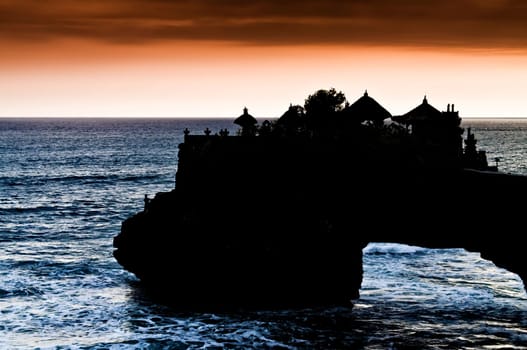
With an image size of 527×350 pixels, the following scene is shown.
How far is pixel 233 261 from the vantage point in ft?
108

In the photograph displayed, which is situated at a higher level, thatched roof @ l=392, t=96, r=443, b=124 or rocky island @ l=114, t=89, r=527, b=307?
thatched roof @ l=392, t=96, r=443, b=124

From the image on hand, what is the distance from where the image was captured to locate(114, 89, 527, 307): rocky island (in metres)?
31.7

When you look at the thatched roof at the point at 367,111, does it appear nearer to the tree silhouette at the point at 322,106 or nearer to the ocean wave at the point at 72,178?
the tree silhouette at the point at 322,106

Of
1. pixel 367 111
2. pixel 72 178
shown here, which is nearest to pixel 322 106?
pixel 367 111

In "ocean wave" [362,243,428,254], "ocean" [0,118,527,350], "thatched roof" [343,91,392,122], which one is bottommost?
"ocean" [0,118,527,350]

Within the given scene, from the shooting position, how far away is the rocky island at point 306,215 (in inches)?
1248

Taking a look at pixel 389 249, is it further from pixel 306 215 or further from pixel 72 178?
pixel 72 178

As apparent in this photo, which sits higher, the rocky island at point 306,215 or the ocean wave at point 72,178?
the rocky island at point 306,215

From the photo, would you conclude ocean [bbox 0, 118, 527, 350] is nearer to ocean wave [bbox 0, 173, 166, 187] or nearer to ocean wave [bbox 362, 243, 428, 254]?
ocean wave [bbox 362, 243, 428, 254]

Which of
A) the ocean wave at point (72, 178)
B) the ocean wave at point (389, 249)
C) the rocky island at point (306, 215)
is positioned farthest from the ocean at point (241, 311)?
the ocean wave at point (72, 178)

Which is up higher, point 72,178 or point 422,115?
point 422,115

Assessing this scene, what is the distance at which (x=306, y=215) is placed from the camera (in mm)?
33906

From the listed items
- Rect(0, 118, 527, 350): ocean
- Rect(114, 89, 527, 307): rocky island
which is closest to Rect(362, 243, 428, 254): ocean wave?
Rect(0, 118, 527, 350): ocean

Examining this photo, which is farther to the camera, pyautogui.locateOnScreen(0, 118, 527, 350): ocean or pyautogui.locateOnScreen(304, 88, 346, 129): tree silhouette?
pyautogui.locateOnScreen(304, 88, 346, 129): tree silhouette
